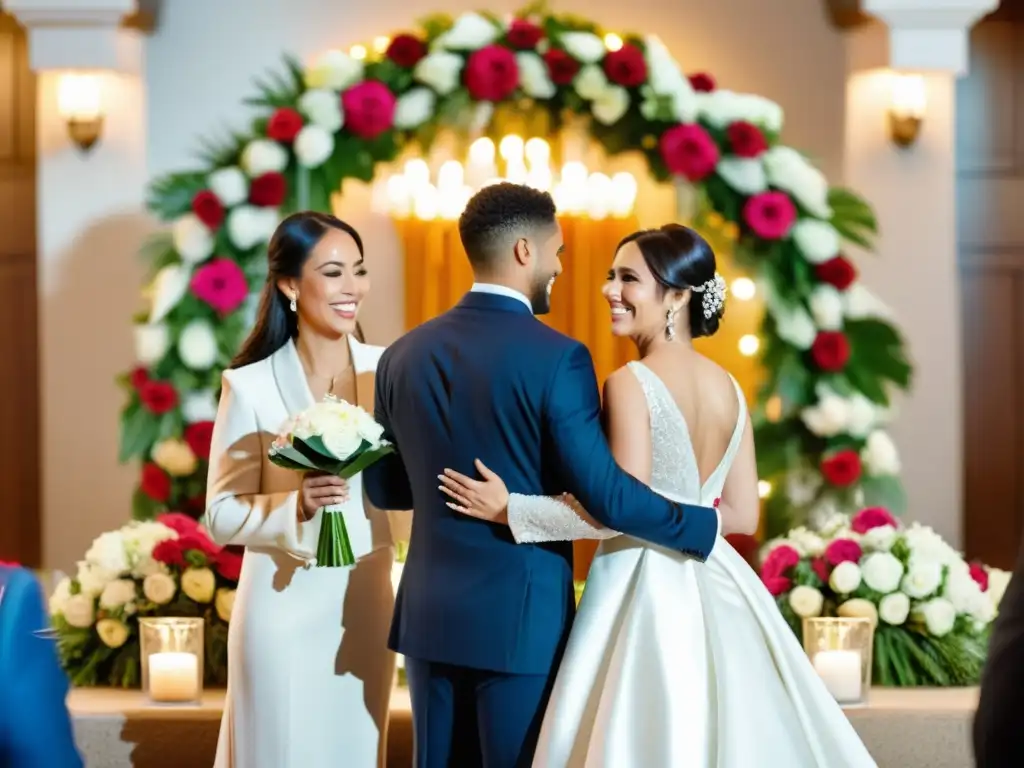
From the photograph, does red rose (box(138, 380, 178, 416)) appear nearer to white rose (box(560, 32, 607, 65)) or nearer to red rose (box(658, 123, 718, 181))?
white rose (box(560, 32, 607, 65))

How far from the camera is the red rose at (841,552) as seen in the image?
209 inches

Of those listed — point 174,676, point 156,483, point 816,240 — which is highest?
point 816,240

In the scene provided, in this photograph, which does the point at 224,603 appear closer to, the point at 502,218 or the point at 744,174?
the point at 502,218

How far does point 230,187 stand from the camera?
6.45m

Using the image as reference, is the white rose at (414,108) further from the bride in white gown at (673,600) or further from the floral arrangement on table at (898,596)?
the bride in white gown at (673,600)

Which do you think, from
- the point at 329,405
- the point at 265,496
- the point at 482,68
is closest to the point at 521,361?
the point at 329,405

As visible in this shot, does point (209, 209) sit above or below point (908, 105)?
below

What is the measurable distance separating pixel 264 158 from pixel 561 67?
1304mm

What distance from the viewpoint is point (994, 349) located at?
321 inches

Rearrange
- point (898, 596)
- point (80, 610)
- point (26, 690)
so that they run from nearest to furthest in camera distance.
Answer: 1. point (26, 690)
2. point (898, 596)
3. point (80, 610)

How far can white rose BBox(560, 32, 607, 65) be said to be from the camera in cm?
637

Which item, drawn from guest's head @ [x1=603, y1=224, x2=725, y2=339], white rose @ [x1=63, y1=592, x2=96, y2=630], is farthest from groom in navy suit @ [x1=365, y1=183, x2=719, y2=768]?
white rose @ [x1=63, y1=592, x2=96, y2=630]

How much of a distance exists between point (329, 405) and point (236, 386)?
1.37ft

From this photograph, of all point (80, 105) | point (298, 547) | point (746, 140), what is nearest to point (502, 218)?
point (298, 547)
